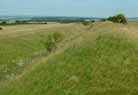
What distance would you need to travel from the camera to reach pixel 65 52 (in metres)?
29.0

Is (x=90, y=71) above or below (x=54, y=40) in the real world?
above

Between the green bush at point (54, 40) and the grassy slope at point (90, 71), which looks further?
the green bush at point (54, 40)

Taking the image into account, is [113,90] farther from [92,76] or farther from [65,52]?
[65,52]

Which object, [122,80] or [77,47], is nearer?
[122,80]

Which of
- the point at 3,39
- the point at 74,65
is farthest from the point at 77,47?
the point at 3,39

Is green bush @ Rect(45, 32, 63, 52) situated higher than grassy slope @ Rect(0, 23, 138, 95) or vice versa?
grassy slope @ Rect(0, 23, 138, 95)

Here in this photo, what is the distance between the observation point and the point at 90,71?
79.3 feet

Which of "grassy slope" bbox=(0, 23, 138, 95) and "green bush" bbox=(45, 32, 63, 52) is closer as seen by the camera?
"grassy slope" bbox=(0, 23, 138, 95)

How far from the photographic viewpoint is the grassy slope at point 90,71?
72.8 ft

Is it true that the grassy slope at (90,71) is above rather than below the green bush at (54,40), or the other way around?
above

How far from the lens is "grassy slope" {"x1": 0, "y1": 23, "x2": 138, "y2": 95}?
2220cm

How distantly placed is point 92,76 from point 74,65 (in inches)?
112

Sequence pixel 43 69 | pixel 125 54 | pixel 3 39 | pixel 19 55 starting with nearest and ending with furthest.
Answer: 1. pixel 125 54
2. pixel 43 69
3. pixel 19 55
4. pixel 3 39

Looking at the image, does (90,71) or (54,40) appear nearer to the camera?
(90,71)
